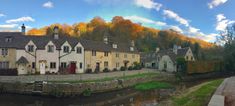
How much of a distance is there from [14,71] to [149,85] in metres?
20.7

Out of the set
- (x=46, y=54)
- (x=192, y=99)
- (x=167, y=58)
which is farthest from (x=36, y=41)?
(x=192, y=99)

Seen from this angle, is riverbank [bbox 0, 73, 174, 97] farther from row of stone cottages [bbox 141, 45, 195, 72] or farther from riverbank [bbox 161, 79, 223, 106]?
row of stone cottages [bbox 141, 45, 195, 72]

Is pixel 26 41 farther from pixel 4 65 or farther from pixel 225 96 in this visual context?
pixel 225 96

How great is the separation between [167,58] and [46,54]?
30.9m

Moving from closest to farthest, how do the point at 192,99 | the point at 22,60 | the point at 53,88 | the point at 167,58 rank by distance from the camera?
the point at 192,99 → the point at 53,88 → the point at 22,60 → the point at 167,58

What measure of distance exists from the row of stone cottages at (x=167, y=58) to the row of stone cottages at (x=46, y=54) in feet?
64.3

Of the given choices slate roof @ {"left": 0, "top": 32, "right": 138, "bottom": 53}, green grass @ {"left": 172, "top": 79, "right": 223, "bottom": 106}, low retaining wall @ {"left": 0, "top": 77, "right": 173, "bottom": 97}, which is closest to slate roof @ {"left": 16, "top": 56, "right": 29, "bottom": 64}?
slate roof @ {"left": 0, "top": 32, "right": 138, "bottom": 53}

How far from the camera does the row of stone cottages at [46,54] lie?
42.5 m

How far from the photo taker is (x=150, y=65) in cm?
7475

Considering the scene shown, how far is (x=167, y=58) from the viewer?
62.9 metres

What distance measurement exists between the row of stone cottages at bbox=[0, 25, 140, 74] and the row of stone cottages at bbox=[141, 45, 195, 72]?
19.6m

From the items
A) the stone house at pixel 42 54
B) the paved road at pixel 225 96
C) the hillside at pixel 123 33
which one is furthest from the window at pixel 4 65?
the hillside at pixel 123 33

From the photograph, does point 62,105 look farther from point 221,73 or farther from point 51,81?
point 221,73

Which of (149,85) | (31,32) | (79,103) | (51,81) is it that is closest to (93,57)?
(149,85)
